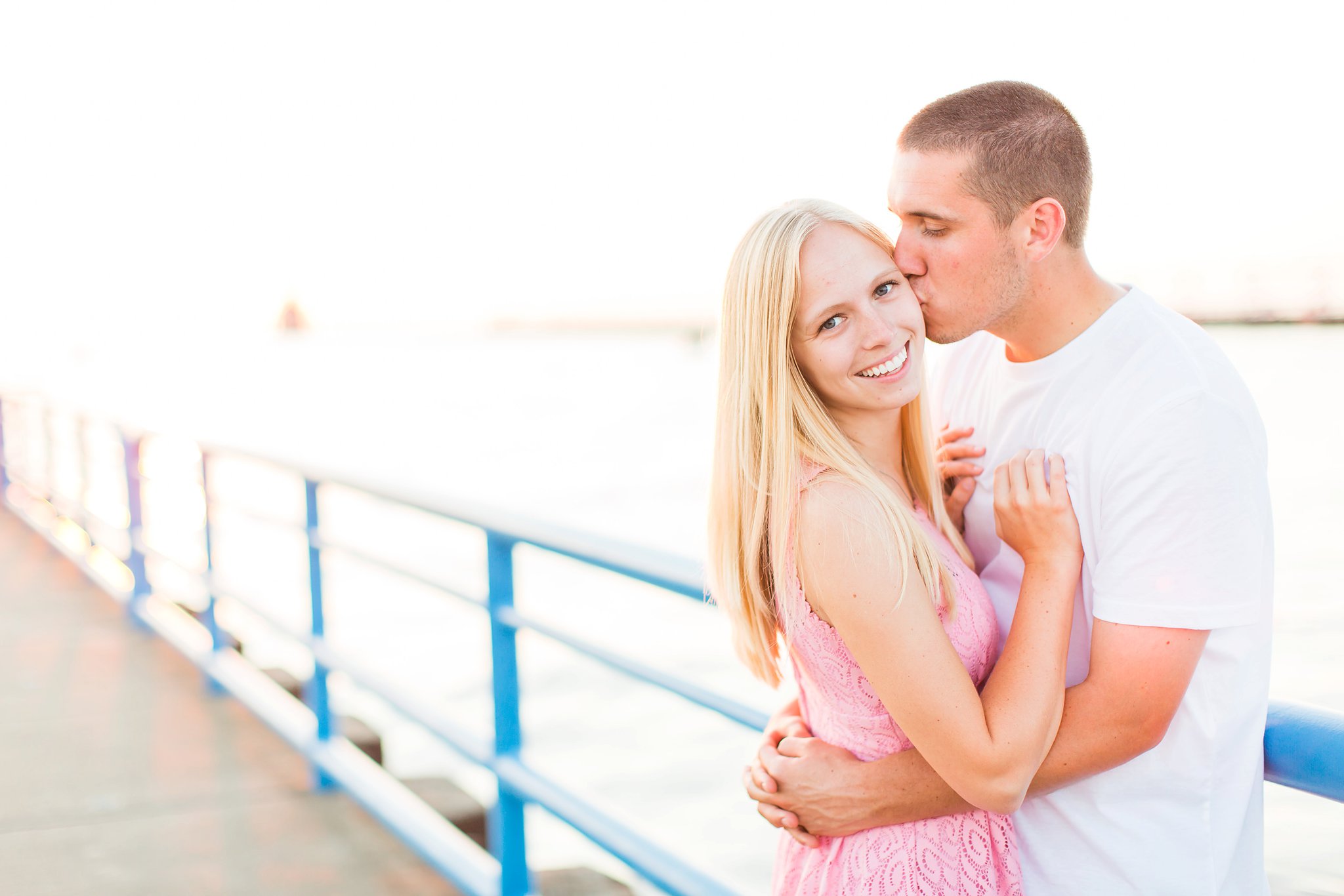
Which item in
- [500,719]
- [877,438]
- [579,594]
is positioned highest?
[877,438]

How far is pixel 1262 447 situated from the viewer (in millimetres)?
1455

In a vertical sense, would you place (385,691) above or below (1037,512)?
below

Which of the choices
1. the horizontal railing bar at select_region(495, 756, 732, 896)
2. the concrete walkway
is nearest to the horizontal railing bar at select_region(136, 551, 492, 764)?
the horizontal railing bar at select_region(495, 756, 732, 896)

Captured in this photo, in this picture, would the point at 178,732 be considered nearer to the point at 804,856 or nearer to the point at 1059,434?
the point at 804,856

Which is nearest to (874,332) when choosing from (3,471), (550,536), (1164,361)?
(1164,361)

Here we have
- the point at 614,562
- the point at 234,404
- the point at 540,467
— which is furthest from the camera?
the point at 234,404

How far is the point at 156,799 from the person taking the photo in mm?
3596

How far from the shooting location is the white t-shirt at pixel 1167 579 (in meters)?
1.38

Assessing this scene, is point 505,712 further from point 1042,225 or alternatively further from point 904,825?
point 1042,225

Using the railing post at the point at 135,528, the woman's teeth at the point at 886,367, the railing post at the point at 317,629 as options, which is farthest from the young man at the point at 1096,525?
the railing post at the point at 135,528

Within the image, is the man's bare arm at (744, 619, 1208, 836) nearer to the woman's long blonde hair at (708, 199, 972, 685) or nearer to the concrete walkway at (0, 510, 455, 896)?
the woman's long blonde hair at (708, 199, 972, 685)

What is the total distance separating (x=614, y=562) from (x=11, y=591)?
5721 mm

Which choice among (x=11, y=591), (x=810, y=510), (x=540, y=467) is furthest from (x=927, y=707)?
(x=540, y=467)

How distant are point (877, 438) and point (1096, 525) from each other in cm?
37
